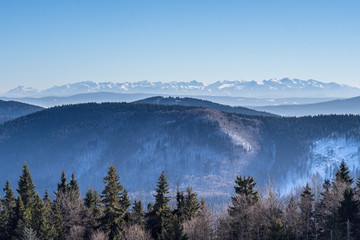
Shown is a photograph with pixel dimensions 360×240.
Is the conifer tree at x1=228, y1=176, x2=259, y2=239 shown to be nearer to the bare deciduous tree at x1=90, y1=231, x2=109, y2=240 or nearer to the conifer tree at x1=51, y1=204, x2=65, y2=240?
the bare deciduous tree at x1=90, y1=231, x2=109, y2=240

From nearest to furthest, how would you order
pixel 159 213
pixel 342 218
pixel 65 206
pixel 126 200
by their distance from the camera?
pixel 342 218 → pixel 159 213 → pixel 126 200 → pixel 65 206

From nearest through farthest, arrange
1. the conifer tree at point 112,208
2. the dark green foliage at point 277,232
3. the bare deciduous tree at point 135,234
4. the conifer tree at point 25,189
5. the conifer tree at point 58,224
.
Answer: the dark green foliage at point 277,232 → the bare deciduous tree at point 135,234 → the conifer tree at point 112,208 → the conifer tree at point 58,224 → the conifer tree at point 25,189

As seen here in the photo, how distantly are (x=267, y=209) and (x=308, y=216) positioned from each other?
900 centimetres

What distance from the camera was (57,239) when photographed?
73.5m

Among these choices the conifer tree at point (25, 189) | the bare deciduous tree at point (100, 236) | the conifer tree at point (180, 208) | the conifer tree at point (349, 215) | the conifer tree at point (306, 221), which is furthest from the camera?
the conifer tree at point (25, 189)

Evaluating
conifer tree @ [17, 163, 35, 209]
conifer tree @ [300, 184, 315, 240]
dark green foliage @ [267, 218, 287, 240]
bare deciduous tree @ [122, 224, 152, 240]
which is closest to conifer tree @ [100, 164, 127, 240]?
bare deciduous tree @ [122, 224, 152, 240]

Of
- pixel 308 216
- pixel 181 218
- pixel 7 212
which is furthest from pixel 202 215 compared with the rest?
pixel 7 212

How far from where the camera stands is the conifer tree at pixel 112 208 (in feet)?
213

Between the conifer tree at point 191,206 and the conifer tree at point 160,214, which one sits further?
the conifer tree at point 191,206

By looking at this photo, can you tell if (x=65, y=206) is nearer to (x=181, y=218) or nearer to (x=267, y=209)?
(x=181, y=218)

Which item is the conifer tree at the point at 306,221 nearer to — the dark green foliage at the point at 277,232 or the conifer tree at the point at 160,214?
the dark green foliage at the point at 277,232

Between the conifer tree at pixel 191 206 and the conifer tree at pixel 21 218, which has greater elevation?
the conifer tree at pixel 191 206

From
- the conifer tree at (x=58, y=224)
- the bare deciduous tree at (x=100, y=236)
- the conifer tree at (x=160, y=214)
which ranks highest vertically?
the conifer tree at (x=160, y=214)

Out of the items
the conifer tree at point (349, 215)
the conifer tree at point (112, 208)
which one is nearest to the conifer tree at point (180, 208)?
the conifer tree at point (112, 208)
